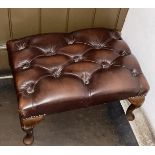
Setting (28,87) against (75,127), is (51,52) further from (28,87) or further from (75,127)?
(75,127)

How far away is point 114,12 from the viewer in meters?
1.67

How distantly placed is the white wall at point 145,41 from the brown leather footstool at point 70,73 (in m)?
0.17

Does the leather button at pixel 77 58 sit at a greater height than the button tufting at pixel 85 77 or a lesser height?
greater

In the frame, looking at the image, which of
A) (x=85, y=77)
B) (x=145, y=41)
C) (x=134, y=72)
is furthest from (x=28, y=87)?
(x=145, y=41)

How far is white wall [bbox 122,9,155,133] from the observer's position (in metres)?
1.54

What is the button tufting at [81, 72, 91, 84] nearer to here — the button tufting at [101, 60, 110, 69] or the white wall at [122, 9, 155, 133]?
the button tufting at [101, 60, 110, 69]

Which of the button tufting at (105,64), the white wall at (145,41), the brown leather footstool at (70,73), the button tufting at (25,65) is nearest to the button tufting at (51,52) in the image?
the brown leather footstool at (70,73)

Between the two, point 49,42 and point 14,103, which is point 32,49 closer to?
point 49,42

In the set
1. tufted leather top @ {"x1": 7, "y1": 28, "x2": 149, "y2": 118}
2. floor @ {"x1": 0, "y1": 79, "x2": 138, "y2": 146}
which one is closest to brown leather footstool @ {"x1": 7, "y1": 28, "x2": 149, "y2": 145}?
tufted leather top @ {"x1": 7, "y1": 28, "x2": 149, "y2": 118}

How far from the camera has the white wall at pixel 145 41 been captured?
1535 millimetres

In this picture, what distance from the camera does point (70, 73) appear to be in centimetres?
132

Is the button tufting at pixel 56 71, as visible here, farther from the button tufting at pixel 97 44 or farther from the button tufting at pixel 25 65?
the button tufting at pixel 97 44
